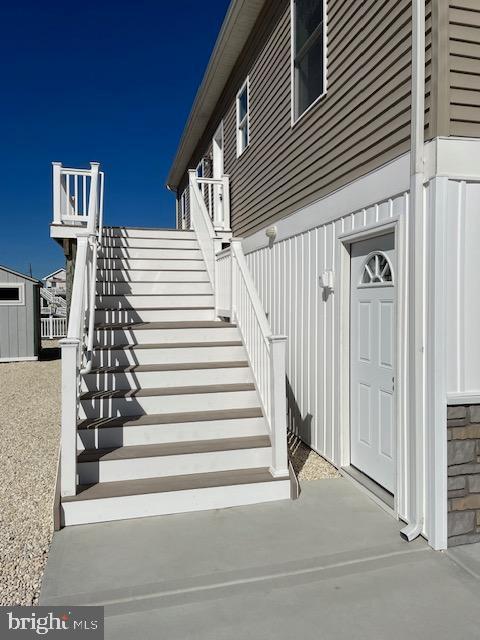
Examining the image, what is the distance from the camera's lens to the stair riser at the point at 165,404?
386 cm

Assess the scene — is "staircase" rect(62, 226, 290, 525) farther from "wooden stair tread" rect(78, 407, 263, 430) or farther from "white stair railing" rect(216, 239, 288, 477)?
"white stair railing" rect(216, 239, 288, 477)

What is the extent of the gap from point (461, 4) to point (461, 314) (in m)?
1.89

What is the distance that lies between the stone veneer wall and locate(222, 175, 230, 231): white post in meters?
6.00

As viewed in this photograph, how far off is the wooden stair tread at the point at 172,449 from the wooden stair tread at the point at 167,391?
464mm

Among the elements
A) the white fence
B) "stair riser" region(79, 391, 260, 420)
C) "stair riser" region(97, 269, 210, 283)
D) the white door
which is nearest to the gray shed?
the white fence

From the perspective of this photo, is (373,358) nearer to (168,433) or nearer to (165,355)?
(168,433)

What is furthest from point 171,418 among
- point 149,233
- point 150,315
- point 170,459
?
point 149,233

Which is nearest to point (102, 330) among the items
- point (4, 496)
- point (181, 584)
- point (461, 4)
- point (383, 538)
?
point (4, 496)

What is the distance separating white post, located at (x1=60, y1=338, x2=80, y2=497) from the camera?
315cm

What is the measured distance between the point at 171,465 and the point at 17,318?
403 inches

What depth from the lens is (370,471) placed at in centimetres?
372

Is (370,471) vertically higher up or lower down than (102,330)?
lower down

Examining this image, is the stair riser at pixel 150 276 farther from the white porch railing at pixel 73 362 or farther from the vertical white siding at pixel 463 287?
the vertical white siding at pixel 463 287

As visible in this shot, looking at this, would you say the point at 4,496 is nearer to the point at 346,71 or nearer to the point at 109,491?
the point at 109,491
